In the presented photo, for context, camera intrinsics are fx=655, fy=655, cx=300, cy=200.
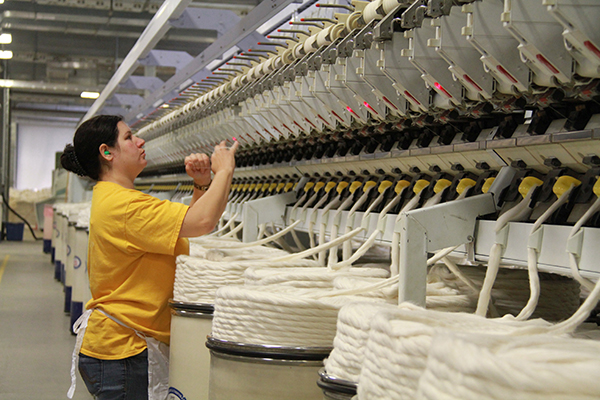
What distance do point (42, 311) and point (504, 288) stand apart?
587 centimetres

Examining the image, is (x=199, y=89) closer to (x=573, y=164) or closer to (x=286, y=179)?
(x=286, y=179)

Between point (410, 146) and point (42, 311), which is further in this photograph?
point (42, 311)

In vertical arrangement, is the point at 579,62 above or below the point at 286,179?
above

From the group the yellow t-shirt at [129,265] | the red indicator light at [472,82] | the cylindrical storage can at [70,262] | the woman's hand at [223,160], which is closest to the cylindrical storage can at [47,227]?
the cylindrical storage can at [70,262]

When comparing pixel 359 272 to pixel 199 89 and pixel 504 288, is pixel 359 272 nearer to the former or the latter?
pixel 504 288

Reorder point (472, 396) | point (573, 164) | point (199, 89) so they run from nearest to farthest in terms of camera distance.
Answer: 1. point (472, 396)
2. point (573, 164)
3. point (199, 89)

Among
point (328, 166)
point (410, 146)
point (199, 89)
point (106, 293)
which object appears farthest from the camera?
point (199, 89)

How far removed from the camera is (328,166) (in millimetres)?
2555

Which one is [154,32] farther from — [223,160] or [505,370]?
[505,370]

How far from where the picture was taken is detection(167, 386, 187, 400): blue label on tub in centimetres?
194

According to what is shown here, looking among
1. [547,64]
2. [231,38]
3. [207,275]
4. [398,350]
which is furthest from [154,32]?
[398,350]

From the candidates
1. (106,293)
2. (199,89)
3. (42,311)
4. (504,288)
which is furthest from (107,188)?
(42,311)

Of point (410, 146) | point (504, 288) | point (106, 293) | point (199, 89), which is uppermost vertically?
point (199, 89)

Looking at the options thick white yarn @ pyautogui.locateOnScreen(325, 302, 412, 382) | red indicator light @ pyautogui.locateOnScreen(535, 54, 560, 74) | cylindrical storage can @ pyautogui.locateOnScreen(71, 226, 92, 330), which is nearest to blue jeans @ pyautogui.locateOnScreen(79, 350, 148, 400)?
thick white yarn @ pyautogui.locateOnScreen(325, 302, 412, 382)
